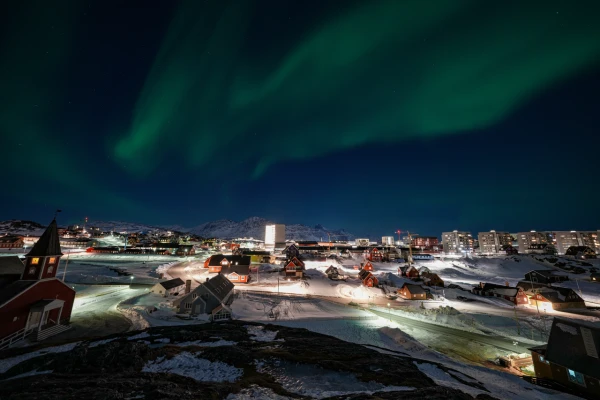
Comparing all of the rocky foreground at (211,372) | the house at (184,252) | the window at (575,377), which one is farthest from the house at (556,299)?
the house at (184,252)

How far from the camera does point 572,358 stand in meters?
24.0

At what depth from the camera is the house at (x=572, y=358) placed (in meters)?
22.5

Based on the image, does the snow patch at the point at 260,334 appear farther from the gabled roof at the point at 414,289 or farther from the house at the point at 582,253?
the house at the point at 582,253

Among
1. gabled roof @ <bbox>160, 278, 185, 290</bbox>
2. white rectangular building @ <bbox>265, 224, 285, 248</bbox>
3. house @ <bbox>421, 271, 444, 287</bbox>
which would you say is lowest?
house @ <bbox>421, 271, 444, 287</bbox>

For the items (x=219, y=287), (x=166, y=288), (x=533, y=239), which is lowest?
(x=166, y=288)

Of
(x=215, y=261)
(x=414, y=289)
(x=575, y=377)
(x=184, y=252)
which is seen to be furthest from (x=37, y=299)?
(x=184, y=252)

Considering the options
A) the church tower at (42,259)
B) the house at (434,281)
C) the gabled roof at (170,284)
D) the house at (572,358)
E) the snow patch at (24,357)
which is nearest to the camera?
the snow patch at (24,357)

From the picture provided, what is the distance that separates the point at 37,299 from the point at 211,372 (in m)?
27.4

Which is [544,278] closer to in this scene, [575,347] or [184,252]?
[575,347]

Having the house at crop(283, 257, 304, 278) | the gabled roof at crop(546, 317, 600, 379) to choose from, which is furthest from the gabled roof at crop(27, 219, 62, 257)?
the gabled roof at crop(546, 317, 600, 379)

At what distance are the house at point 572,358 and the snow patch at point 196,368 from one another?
3195cm

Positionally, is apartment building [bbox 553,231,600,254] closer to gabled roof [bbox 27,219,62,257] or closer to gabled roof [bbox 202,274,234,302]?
gabled roof [bbox 202,274,234,302]

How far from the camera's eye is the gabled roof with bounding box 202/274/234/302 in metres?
39.2

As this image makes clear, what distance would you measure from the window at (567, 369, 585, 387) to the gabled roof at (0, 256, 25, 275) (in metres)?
61.5
